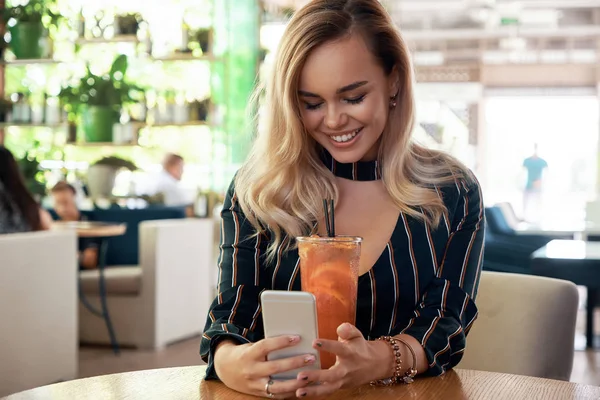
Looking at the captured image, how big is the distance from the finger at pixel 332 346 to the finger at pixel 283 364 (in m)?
0.02

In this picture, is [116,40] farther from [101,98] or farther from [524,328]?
[524,328]

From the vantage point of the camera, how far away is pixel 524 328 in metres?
1.71

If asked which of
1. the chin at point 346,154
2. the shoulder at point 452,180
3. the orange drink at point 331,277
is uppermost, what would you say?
the chin at point 346,154

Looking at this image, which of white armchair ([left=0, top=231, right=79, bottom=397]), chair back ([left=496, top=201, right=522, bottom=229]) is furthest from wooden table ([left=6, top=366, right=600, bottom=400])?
chair back ([left=496, top=201, right=522, bottom=229])

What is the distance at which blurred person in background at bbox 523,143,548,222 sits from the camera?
13.4 metres

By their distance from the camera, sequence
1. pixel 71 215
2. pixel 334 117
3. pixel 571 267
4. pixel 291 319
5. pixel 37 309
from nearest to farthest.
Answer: pixel 291 319 < pixel 334 117 < pixel 37 309 < pixel 571 267 < pixel 71 215

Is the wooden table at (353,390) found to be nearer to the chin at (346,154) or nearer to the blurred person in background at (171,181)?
the chin at (346,154)

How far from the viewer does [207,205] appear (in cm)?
744

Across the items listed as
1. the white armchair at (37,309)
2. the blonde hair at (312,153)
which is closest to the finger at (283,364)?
the blonde hair at (312,153)

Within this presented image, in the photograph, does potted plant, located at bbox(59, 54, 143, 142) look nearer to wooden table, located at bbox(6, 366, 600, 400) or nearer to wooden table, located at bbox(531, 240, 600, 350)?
wooden table, located at bbox(531, 240, 600, 350)

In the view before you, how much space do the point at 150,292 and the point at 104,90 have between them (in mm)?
1968

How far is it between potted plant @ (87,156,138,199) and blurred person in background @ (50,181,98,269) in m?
0.84

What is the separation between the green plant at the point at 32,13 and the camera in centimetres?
680

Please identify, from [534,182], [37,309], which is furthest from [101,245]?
[534,182]
